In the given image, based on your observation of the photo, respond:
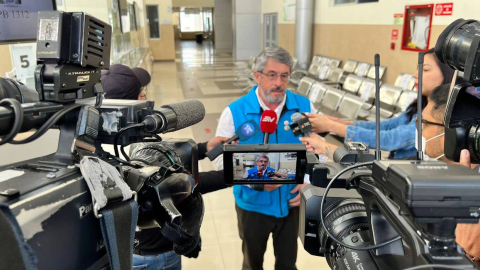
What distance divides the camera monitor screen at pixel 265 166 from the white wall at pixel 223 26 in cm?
2153

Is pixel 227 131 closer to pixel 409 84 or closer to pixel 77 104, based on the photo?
pixel 77 104

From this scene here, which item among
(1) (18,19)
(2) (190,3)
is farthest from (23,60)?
(2) (190,3)

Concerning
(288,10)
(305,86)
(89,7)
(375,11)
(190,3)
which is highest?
(190,3)

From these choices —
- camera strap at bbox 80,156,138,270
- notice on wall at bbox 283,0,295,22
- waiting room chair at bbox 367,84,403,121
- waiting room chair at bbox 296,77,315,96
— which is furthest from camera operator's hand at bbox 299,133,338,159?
notice on wall at bbox 283,0,295,22

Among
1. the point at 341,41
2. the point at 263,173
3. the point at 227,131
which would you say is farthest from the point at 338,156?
the point at 341,41

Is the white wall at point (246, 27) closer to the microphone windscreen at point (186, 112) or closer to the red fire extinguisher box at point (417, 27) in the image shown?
the red fire extinguisher box at point (417, 27)

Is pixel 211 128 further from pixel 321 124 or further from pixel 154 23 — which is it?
pixel 154 23

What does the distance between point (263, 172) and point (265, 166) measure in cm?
3

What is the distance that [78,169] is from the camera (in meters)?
0.64

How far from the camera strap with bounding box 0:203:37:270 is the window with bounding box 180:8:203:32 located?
3467 centimetres

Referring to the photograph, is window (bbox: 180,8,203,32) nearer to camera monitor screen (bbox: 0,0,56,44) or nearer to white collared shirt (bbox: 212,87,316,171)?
camera monitor screen (bbox: 0,0,56,44)

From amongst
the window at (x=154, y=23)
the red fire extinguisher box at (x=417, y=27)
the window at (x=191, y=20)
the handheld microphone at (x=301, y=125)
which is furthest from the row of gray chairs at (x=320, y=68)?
the window at (x=191, y=20)

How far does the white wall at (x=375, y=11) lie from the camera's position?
447 cm

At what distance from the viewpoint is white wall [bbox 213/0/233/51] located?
72.2ft
